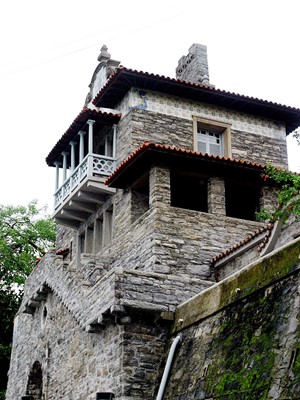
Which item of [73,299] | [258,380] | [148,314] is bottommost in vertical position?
[258,380]

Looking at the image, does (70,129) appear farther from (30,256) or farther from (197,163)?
(30,256)

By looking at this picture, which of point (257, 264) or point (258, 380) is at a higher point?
point (257, 264)

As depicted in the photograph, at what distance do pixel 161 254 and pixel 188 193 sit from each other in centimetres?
465

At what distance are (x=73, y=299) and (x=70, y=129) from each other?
25.1 ft

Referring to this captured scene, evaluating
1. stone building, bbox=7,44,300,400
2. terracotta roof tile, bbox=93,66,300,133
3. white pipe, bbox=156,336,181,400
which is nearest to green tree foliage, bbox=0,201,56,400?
stone building, bbox=7,44,300,400

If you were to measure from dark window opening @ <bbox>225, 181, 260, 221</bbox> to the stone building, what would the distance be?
5 centimetres

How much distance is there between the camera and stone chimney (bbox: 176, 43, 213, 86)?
81.2 feet

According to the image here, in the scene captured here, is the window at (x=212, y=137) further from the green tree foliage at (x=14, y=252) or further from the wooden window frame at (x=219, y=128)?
the green tree foliage at (x=14, y=252)

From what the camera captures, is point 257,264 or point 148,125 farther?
point 148,125

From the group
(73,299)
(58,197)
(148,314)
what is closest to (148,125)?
(58,197)

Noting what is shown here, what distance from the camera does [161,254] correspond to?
1722 cm

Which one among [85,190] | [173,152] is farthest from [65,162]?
[173,152]

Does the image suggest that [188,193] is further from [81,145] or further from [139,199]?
[81,145]

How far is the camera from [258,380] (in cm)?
979
